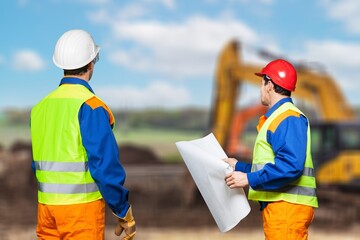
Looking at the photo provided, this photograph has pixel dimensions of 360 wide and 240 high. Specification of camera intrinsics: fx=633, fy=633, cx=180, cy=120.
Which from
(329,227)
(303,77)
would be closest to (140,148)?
(303,77)

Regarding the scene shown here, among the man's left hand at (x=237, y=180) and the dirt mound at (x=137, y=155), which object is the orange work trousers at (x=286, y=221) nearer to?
the man's left hand at (x=237, y=180)

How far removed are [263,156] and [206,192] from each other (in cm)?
42

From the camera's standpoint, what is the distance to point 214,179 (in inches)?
142

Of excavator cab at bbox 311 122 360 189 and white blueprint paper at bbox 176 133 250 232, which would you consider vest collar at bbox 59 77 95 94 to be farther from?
excavator cab at bbox 311 122 360 189

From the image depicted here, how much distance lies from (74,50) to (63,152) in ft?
1.87

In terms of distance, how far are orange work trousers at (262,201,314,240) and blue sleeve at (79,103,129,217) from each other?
830 millimetres

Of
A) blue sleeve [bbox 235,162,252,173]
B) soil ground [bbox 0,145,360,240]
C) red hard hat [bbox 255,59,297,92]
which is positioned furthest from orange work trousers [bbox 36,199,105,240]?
soil ground [bbox 0,145,360,240]

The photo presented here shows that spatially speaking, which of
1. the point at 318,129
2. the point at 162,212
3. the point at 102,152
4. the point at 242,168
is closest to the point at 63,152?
the point at 102,152

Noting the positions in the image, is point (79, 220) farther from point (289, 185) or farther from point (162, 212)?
point (162, 212)

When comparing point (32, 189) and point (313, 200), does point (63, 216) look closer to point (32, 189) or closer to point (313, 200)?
point (313, 200)

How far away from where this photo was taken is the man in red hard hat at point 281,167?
132 inches

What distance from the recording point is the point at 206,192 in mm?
3662

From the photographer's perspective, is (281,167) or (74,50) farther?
(74,50)

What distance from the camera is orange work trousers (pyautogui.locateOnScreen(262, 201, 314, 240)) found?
342 centimetres
